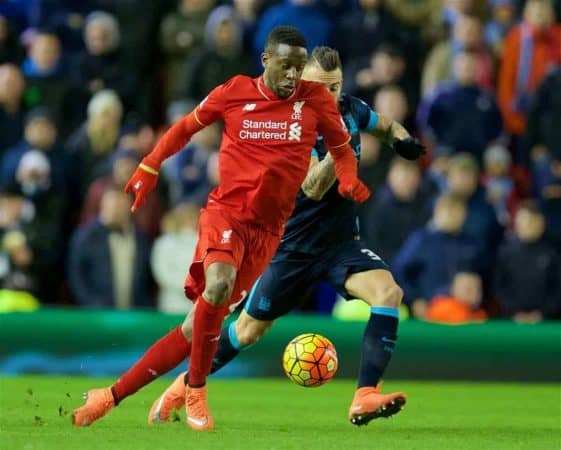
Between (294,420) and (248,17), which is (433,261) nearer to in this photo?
(248,17)

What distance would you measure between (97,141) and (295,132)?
6822 millimetres

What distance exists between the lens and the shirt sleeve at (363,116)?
368 inches

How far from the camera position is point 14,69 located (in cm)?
1551

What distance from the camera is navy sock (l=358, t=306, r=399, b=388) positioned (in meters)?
8.82

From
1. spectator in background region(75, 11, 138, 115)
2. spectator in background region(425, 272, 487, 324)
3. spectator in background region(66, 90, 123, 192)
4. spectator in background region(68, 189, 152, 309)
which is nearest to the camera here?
spectator in background region(425, 272, 487, 324)

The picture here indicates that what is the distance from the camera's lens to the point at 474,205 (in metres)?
14.3

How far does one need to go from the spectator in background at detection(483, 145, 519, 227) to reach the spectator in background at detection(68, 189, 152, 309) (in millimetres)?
3432

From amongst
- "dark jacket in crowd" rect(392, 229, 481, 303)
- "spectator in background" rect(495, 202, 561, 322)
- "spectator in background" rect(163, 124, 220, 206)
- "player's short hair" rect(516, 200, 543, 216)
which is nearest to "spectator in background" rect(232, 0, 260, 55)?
"spectator in background" rect(163, 124, 220, 206)

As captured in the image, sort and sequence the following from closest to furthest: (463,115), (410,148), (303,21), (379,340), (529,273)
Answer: (379,340) → (410,148) → (529,273) → (463,115) → (303,21)

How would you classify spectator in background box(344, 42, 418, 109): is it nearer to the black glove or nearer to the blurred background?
the blurred background

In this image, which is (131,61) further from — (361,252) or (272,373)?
(361,252)

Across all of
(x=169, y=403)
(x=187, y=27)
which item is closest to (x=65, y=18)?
(x=187, y=27)

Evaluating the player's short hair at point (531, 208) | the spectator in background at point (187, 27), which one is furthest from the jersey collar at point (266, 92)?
the spectator in background at point (187, 27)

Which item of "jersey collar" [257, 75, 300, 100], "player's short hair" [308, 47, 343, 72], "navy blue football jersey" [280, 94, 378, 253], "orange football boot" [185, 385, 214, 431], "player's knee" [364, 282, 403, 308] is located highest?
"player's short hair" [308, 47, 343, 72]
